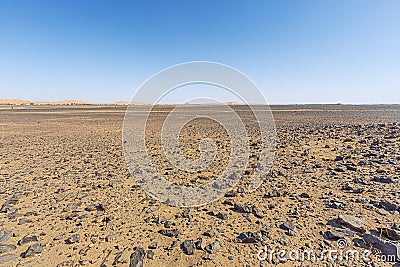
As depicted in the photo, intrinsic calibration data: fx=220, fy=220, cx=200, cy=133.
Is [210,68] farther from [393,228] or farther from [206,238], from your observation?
[393,228]

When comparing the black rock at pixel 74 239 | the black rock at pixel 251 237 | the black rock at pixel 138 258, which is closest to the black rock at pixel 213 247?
the black rock at pixel 251 237

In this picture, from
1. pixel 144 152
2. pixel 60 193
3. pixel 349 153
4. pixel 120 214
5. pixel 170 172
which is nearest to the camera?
pixel 120 214

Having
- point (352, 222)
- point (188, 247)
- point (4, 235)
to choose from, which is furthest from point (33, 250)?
point (352, 222)

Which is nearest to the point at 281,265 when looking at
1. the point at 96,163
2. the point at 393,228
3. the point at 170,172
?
the point at 393,228

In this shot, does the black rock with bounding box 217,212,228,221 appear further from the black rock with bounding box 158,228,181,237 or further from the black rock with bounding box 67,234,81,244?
the black rock with bounding box 67,234,81,244

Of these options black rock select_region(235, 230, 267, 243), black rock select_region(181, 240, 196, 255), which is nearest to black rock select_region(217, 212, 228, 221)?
black rock select_region(235, 230, 267, 243)

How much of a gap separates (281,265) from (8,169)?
8.68 meters

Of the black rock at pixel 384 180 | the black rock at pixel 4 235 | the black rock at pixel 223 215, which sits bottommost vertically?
the black rock at pixel 4 235

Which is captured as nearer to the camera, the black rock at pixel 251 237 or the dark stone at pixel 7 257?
the dark stone at pixel 7 257

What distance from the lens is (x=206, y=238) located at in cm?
354

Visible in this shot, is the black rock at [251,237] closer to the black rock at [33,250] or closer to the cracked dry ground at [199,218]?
the cracked dry ground at [199,218]

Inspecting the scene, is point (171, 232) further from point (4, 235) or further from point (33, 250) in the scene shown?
point (4, 235)
